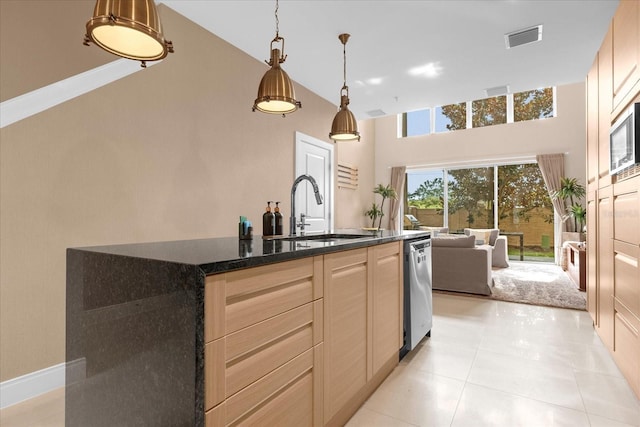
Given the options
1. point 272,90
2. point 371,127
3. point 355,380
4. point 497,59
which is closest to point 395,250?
point 355,380

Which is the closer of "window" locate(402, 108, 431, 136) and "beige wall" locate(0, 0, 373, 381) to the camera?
"beige wall" locate(0, 0, 373, 381)

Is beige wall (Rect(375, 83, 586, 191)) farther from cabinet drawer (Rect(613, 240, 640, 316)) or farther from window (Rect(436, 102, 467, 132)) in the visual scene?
cabinet drawer (Rect(613, 240, 640, 316))

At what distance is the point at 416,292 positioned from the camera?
97.2 inches

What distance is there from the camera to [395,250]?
2197 mm

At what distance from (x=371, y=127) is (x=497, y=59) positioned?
490 centimetres

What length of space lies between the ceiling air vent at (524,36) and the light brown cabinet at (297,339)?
249 centimetres

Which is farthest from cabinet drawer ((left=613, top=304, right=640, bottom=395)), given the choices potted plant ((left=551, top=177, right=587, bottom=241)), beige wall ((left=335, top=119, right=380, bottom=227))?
potted plant ((left=551, top=177, right=587, bottom=241))

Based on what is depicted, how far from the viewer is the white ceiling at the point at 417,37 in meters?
2.67

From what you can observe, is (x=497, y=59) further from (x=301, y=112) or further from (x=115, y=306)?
(x=115, y=306)

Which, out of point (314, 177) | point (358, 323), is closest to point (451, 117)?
point (314, 177)

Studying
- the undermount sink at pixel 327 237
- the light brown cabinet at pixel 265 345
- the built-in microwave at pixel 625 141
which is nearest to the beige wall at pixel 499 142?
the built-in microwave at pixel 625 141

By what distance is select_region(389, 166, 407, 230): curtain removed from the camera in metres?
8.19

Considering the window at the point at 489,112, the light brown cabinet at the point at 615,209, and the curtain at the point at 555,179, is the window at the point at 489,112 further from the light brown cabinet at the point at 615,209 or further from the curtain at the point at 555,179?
the light brown cabinet at the point at 615,209

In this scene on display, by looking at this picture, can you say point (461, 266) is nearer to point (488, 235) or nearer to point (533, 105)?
point (488, 235)
